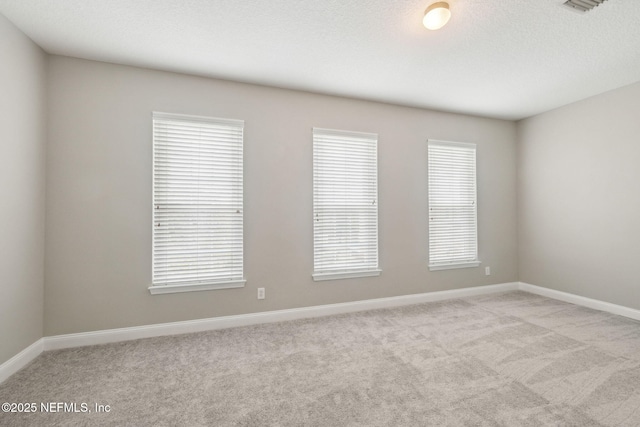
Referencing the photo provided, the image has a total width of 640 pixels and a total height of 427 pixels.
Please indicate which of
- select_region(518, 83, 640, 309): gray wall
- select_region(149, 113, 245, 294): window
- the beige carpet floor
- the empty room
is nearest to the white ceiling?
the empty room

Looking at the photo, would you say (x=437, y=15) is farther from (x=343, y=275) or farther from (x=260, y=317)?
(x=260, y=317)

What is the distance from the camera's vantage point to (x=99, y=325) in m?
2.85

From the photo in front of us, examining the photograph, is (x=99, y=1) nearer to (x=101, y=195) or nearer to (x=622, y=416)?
(x=101, y=195)

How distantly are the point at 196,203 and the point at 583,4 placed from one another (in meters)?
3.69

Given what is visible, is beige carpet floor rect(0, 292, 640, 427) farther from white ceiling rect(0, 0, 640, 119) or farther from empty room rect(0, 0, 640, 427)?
white ceiling rect(0, 0, 640, 119)

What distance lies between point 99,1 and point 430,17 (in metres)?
2.40

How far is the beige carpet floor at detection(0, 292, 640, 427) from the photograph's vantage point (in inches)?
72.2

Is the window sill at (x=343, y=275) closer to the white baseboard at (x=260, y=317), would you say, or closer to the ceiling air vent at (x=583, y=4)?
the white baseboard at (x=260, y=317)

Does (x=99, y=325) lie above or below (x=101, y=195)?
below

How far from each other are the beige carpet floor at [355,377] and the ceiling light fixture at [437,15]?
8.80 feet

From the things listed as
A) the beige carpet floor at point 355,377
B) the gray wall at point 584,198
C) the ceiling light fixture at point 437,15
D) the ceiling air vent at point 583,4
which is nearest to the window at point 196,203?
the beige carpet floor at point 355,377

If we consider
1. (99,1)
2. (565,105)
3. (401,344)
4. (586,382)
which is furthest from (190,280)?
(565,105)

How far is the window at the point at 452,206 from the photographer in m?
4.25

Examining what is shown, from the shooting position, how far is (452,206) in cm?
435
